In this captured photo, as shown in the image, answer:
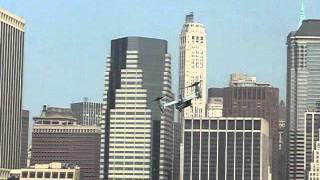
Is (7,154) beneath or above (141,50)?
beneath

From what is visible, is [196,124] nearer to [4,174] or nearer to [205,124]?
[205,124]

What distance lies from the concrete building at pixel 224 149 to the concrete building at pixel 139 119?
5563 millimetres

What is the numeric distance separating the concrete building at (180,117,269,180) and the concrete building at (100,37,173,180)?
5.56m

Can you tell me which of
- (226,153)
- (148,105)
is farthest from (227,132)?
(148,105)

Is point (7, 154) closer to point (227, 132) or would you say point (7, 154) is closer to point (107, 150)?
point (107, 150)

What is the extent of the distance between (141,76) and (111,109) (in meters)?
9.38

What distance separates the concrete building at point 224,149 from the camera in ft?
608

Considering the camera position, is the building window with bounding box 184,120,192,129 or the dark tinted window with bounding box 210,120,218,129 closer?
the building window with bounding box 184,120,192,129

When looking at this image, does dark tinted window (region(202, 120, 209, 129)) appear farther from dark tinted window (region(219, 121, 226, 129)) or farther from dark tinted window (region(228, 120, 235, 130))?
dark tinted window (region(228, 120, 235, 130))

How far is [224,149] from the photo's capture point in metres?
188

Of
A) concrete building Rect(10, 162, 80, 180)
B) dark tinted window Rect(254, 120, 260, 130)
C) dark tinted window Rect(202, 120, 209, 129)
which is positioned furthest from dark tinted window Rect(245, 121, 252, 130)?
concrete building Rect(10, 162, 80, 180)

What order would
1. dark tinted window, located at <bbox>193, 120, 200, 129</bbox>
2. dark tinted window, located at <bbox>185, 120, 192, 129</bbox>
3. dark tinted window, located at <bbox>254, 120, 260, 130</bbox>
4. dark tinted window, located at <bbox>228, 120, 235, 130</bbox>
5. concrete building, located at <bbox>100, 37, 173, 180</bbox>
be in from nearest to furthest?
1. dark tinted window, located at <bbox>254, 120, 260, 130</bbox>
2. dark tinted window, located at <bbox>228, 120, 235, 130</bbox>
3. dark tinted window, located at <bbox>185, 120, 192, 129</bbox>
4. dark tinted window, located at <bbox>193, 120, 200, 129</bbox>
5. concrete building, located at <bbox>100, 37, 173, 180</bbox>

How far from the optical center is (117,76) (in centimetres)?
19825

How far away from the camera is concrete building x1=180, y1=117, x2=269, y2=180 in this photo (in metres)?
185
